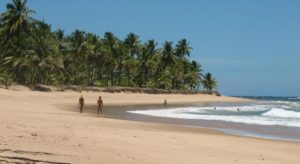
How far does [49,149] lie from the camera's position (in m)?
8.59

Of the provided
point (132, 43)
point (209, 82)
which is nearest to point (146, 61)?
point (132, 43)

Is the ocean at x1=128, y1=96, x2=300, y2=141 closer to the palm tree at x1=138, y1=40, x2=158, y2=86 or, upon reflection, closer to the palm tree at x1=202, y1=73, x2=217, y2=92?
the palm tree at x1=138, y1=40, x2=158, y2=86

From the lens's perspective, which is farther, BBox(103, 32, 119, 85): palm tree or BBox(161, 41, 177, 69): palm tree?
BBox(161, 41, 177, 69): palm tree

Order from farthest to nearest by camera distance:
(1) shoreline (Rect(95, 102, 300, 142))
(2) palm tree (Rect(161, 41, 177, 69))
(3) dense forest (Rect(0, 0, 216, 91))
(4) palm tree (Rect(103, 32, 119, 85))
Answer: (2) palm tree (Rect(161, 41, 177, 69)) < (4) palm tree (Rect(103, 32, 119, 85)) < (3) dense forest (Rect(0, 0, 216, 91)) < (1) shoreline (Rect(95, 102, 300, 142))

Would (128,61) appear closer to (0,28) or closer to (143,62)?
(143,62)

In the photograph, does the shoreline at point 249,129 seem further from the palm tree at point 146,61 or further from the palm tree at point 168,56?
the palm tree at point 168,56

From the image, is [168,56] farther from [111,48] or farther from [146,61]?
[111,48]

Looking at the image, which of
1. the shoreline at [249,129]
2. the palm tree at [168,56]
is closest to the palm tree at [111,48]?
the palm tree at [168,56]

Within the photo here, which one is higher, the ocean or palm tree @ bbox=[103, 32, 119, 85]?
palm tree @ bbox=[103, 32, 119, 85]

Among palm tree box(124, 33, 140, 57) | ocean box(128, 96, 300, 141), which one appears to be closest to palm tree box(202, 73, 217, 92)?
palm tree box(124, 33, 140, 57)

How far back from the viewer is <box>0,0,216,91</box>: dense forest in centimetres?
5400

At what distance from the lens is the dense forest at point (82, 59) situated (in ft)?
177

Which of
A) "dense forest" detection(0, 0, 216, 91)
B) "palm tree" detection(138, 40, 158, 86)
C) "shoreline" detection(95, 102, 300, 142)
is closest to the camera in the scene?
"shoreline" detection(95, 102, 300, 142)

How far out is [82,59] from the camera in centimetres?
6888
